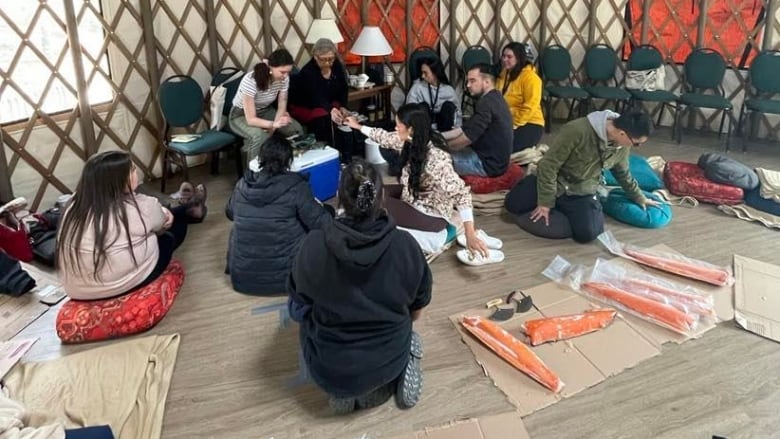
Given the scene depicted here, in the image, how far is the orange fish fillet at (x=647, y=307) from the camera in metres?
2.46

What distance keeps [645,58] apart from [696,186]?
1973mm

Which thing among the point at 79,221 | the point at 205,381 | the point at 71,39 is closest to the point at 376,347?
the point at 205,381

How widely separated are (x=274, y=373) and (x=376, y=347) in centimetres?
55

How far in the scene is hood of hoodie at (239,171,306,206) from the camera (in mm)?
2604

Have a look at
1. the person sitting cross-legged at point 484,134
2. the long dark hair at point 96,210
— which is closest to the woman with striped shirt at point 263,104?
the person sitting cross-legged at point 484,134

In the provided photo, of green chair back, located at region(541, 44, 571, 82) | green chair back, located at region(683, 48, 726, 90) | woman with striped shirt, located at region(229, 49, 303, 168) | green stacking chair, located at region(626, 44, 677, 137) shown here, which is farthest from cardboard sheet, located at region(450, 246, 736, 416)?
green chair back, located at region(541, 44, 571, 82)

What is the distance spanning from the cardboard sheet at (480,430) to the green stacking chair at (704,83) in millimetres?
3763

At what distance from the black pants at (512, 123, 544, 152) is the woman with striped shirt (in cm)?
148

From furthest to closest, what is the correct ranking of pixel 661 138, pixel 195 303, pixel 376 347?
1. pixel 661 138
2. pixel 195 303
3. pixel 376 347

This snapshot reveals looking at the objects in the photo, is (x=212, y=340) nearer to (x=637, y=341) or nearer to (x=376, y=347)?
(x=376, y=347)

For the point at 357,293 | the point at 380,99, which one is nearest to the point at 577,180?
the point at 357,293

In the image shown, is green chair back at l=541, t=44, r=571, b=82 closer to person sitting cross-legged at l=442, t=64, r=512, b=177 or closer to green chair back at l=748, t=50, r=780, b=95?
green chair back at l=748, t=50, r=780, b=95

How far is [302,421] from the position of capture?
6.69 feet

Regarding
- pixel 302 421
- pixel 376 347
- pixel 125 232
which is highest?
pixel 125 232
